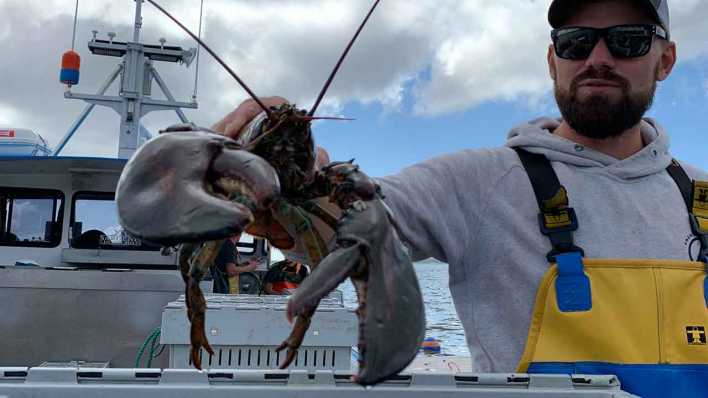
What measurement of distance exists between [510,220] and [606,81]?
2.41 ft

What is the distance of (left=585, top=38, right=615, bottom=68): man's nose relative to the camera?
2.42 metres

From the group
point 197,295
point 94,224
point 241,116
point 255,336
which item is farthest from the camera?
point 94,224

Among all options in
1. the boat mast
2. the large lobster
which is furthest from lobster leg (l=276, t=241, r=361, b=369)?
the boat mast

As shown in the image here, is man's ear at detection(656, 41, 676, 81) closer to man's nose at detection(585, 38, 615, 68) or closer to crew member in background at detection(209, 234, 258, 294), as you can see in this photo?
man's nose at detection(585, 38, 615, 68)

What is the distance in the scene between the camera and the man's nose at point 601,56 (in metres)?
2.42

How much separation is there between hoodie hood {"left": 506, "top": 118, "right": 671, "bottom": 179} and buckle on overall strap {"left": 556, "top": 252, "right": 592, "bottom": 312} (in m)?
0.54

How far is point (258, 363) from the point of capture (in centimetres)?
283

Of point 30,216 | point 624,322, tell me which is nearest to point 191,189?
point 624,322

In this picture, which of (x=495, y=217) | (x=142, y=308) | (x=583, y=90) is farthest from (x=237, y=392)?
(x=142, y=308)

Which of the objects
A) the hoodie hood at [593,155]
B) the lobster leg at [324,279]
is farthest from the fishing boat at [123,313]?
the hoodie hood at [593,155]

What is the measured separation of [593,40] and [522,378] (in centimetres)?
149

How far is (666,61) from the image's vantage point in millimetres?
2664

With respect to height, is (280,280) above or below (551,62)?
below

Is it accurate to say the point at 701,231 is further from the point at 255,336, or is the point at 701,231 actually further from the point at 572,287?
the point at 255,336
